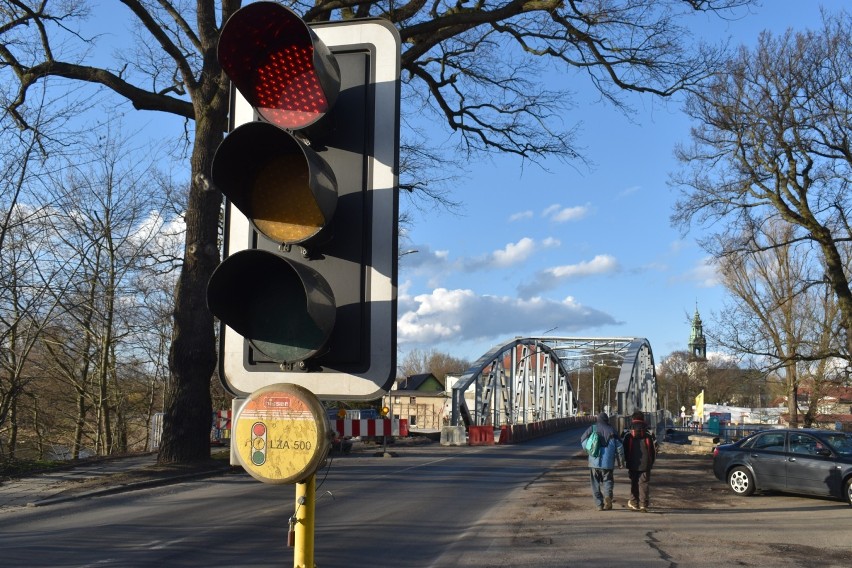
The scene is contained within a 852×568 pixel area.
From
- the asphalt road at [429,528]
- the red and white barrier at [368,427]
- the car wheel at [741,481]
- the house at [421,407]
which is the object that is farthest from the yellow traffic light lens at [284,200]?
the house at [421,407]

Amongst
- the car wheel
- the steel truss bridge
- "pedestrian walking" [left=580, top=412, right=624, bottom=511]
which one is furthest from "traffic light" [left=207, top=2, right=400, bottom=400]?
the steel truss bridge

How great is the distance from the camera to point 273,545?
31.2 ft

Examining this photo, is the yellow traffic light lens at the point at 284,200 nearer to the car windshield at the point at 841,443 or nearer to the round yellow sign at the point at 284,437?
the round yellow sign at the point at 284,437

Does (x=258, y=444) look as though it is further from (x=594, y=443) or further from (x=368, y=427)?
(x=368, y=427)

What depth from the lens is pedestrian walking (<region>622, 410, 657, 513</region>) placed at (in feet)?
44.0

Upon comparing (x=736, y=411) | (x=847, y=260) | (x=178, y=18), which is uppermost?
(x=178, y=18)

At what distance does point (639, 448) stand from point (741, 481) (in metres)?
4.22

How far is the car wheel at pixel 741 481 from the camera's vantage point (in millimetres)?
16422

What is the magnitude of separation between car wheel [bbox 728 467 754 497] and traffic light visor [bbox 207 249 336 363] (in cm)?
1615

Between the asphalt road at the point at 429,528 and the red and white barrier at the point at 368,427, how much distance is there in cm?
164

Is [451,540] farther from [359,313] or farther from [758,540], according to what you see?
[359,313]

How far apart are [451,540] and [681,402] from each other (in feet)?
315

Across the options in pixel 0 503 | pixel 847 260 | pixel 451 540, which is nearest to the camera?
pixel 451 540

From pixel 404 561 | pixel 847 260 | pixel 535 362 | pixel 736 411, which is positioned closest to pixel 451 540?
pixel 404 561
